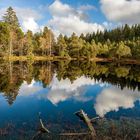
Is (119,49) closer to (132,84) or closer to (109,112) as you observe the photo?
(132,84)

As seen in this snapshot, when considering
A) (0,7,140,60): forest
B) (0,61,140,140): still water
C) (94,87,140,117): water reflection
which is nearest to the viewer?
(0,61,140,140): still water

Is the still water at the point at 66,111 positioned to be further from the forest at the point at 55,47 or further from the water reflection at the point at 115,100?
the forest at the point at 55,47

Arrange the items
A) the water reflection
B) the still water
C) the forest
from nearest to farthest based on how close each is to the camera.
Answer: the still water → the water reflection → the forest

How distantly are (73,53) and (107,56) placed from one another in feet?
52.3

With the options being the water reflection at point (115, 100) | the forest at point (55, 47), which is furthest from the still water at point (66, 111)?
the forest at point (55, 47)

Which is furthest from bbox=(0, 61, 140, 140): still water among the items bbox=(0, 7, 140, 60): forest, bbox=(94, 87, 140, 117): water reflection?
bbox=(0, 7, 140, 60): forest

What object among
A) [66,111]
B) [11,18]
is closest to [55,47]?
[11,18]

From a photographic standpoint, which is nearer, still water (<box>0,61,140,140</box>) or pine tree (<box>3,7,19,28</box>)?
still water (<box>0,61,140,140</box>)

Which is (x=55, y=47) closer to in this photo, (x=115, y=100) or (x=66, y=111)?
(x=115, y=100)

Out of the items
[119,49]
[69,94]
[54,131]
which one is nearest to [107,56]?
[119,49]

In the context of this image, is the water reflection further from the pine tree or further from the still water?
the pine tree

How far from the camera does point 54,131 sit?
73.9 ft

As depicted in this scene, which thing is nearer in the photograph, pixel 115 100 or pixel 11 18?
pixel 115 100

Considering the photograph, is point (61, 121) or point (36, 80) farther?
point (36, 80)
